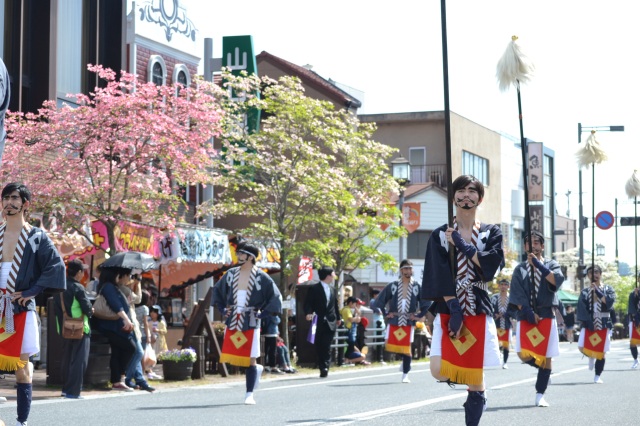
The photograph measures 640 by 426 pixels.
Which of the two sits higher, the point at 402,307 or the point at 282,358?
the point at 402,307

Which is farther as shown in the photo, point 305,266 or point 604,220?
point 604,220

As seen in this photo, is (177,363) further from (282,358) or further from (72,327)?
(72,327)

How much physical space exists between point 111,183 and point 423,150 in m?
36.2

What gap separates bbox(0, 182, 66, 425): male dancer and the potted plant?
9104 millimetres

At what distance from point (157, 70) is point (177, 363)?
13.9 meters

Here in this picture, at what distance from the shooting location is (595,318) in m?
20.4

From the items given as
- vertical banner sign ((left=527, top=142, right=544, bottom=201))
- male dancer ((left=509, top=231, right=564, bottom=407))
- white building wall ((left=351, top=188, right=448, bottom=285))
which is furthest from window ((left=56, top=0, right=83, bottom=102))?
vertical banner sign ((left=527, top=142, right=544, bottom=201))

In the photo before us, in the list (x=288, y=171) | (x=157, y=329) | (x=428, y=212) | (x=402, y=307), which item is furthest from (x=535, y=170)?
(x=402, y=307)

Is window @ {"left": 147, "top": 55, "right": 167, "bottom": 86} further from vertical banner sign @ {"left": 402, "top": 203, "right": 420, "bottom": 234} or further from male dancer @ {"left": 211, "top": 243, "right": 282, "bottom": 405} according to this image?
male dancer @ {"left": 211, "top": 243, "right": 282, "bottom": 405}

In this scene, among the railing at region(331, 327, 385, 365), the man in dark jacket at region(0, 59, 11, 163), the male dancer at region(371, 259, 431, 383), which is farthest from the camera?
the railing at region(331, 327, 385, 365)

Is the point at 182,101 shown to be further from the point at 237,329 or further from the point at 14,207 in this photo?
the point at 14,207

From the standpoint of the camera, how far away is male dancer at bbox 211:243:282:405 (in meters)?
14.1

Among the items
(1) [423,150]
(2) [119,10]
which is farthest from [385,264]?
→ (1) [423,150]

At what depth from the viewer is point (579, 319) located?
2070cm
